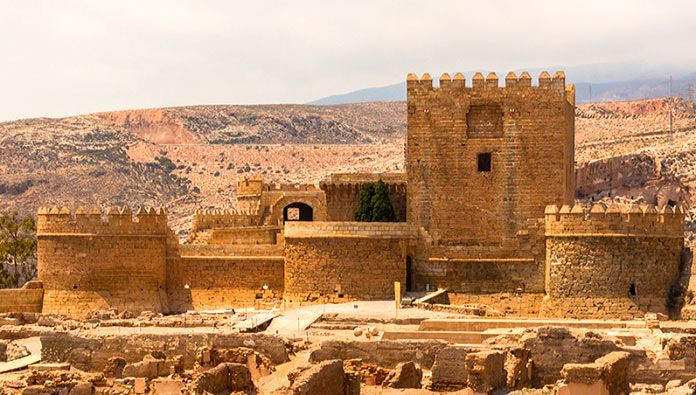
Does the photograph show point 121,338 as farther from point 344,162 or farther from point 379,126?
point 379,126

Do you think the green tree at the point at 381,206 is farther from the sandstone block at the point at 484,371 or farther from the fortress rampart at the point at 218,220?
the sandstone block at the point at 484,371

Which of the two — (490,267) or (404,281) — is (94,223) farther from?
(490,267)

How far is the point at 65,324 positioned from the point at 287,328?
6.42m

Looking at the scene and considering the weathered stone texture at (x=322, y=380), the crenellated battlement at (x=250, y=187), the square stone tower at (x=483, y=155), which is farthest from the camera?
the crenellated battlement at (x=250, y=187)

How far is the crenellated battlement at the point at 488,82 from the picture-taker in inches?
1428

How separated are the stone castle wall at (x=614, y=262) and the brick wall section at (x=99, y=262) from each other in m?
11.8

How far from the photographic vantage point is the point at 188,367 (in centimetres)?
2952

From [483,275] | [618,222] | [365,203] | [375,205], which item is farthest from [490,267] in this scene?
[365,203]

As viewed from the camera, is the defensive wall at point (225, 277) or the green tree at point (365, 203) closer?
the defensive wall at point (225, 277)

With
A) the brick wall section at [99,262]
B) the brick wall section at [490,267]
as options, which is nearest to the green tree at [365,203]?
the brick wall section at [490,267]

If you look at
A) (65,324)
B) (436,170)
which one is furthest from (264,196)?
(65,324)

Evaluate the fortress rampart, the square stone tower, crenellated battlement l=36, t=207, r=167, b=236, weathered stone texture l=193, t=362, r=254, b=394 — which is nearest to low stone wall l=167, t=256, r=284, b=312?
crenellated battlement l=36, t=207, r=167, b=236

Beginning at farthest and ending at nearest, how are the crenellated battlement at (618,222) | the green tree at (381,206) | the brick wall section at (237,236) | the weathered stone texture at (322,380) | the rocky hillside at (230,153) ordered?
1. the rocky hillside at (230,153)
2. the brick wall section at (237,236)
3. the green tree at (381,206)
4. the crenellated battlement at (618,222)
5. the weathered stone texture at (322,380)

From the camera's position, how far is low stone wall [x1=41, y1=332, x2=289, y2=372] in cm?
2942
